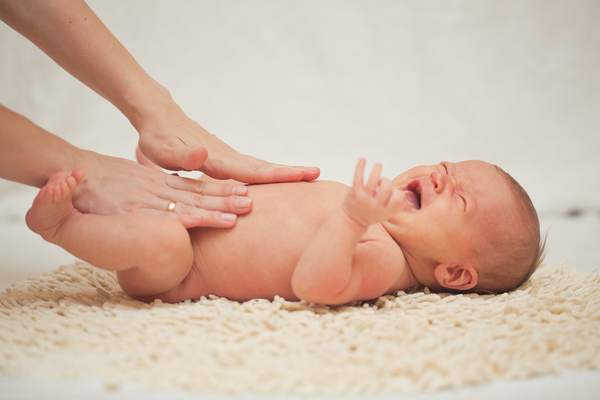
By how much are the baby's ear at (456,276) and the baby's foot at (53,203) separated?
1.01m

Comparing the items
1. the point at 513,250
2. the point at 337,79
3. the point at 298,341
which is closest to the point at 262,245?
the point at 298,341

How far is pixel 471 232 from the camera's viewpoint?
1370mm

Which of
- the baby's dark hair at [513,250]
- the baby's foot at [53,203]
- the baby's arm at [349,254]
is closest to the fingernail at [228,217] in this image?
the baby's arm at [349,254]

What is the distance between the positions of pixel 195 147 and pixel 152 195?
18 centimetres

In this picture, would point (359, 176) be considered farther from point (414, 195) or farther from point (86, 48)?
point (86, 48)

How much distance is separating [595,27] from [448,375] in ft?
9.01

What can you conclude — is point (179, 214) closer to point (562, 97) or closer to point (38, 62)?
point (38, 62)

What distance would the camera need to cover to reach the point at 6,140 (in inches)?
42.8

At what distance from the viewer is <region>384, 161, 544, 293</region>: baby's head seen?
1365 mm

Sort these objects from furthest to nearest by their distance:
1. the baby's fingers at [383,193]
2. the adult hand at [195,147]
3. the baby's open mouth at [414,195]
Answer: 1. the baby's open mouth at [414,195]
2. the adult hand at [195,147]
3. the baby's fingers at [383,193]

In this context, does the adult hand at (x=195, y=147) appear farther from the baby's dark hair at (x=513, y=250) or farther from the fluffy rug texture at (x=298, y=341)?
the baby's dark hair at (x=513, y=250)

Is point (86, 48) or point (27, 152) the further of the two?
point (86, 48)

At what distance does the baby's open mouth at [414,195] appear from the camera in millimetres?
1488

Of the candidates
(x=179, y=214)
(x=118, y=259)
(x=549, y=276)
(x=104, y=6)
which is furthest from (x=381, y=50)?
(x=118, y=259)
